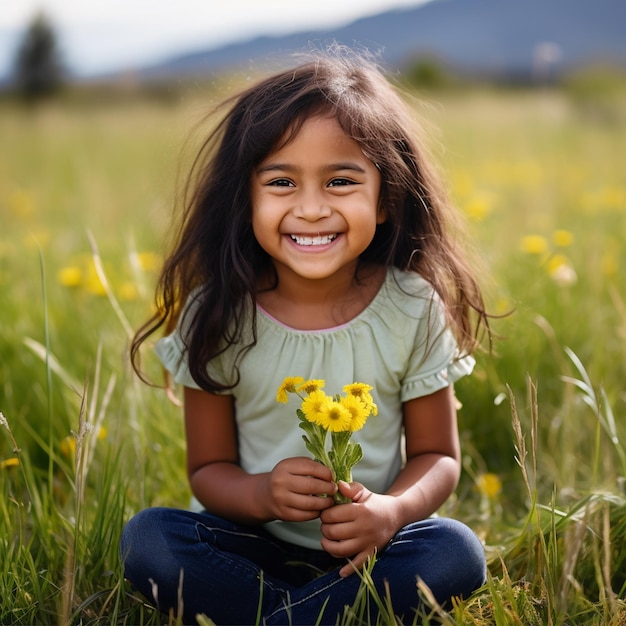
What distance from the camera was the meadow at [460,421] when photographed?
1408mm

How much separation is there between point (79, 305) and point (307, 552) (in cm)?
139

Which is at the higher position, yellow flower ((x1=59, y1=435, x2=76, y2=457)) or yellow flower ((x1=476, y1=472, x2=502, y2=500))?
yellow flower ((x1=59, y1=435, x2=76, y2=457))

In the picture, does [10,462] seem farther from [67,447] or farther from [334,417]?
[334,417]

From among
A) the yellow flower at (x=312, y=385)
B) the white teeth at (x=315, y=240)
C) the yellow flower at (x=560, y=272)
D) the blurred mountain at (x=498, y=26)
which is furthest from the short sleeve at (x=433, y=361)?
the blurred mountain at (x=498, y=26)

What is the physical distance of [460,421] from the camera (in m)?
2.12

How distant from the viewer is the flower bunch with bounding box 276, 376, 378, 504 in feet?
3.99

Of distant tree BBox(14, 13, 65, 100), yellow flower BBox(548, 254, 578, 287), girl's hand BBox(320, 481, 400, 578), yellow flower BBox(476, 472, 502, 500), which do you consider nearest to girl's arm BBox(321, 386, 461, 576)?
girl's hand BBox(320, 481, 400, 578)

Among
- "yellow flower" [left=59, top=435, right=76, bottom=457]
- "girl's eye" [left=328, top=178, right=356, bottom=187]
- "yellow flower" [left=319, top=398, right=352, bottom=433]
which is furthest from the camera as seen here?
"yellow flower" [left=59, top=435, right=76, bottom=457]

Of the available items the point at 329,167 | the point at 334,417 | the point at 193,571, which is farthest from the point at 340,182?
the point at 193,571

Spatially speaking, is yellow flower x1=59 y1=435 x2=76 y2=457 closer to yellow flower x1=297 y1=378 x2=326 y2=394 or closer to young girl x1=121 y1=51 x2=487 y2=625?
young girl x1=121 y1=51 x2=487 y2=625

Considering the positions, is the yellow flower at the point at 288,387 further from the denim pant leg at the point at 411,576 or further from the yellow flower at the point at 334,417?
the denim pant leg at the point at 411,576

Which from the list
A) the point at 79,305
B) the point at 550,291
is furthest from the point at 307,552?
the point at 79,305

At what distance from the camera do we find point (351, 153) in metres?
1.54

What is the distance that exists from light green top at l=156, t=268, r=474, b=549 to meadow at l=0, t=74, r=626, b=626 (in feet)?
0.57
